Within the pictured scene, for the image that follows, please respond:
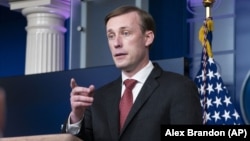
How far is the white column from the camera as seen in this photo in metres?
3.72

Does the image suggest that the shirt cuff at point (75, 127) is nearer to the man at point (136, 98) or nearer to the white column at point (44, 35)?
the man at point (136, 98)

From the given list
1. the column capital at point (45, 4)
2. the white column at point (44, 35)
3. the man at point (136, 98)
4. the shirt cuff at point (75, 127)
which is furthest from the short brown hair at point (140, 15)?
the column capital at point (45, 4)

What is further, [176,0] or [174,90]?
[176,0]

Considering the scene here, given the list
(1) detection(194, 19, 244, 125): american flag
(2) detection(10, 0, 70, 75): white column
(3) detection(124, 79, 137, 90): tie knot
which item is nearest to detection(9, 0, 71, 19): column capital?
(2) detection(10, 0, 70, 75): white column

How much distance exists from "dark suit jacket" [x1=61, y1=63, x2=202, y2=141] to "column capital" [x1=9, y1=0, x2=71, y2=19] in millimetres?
2292

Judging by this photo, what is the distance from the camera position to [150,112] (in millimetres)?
1543

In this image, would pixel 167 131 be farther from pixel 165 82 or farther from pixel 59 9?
pixel 59 9

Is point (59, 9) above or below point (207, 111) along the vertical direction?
above

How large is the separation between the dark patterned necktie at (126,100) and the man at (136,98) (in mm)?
11

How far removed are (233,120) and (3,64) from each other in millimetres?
2800

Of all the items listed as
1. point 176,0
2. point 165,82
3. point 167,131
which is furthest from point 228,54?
point 167,131

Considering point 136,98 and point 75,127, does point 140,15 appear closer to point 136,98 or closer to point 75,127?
point 136,98

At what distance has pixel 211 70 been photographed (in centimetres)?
282

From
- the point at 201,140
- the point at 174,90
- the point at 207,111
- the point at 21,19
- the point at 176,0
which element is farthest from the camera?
the point at 21,19
